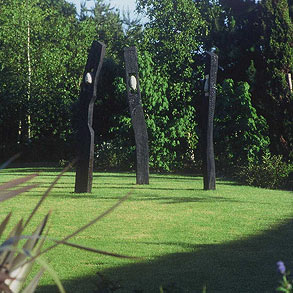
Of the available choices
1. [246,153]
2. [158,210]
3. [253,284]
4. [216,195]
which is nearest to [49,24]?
[246,153]

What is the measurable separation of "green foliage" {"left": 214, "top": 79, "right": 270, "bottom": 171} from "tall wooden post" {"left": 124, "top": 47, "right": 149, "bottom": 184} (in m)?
7.39

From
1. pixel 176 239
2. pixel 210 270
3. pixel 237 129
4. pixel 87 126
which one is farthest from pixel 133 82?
pixel 210 270

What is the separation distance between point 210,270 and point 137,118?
29.8ft

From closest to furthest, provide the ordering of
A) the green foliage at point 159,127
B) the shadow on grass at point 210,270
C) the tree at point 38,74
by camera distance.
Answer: the shadow on grass at point 210,270, the green foliage at point 159,127, the tree at point 38,74

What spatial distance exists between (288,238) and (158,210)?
3.30m

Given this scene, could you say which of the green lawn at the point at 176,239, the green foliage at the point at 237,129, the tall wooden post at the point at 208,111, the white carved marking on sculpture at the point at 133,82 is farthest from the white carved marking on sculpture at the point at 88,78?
the green foliage at the point at 237,129

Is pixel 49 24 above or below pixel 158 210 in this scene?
above

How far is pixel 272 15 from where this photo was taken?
798 inches

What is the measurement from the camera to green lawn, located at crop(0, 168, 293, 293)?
5.38m

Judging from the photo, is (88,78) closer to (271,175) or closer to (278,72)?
(271,175)

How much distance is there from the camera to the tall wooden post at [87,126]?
42.0 ft

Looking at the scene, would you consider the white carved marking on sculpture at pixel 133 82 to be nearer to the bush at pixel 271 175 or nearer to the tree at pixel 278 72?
the bush at pixel 271 175

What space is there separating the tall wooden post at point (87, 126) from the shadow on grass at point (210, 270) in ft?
19.0

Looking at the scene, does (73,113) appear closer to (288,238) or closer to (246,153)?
(246,153)
